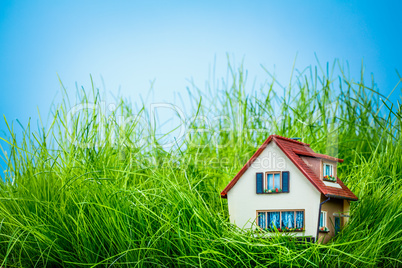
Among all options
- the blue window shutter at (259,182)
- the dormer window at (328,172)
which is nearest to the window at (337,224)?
the dormer window at (328,172)

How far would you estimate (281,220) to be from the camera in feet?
4.17

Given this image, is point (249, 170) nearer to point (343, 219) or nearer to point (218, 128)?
point (343, 219)

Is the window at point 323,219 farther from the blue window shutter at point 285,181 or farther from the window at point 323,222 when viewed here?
the blue window shutter at point 285,181

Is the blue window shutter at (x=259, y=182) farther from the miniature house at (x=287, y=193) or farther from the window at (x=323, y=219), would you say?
the window at (x=323, y=219)

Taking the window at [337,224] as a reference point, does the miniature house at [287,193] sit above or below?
above

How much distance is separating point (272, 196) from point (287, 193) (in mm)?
39

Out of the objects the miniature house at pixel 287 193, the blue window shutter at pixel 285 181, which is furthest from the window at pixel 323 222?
the blue window shutter at pixel 285 181

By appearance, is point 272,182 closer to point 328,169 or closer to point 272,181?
point 272,181

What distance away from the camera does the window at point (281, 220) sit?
49.4 inches

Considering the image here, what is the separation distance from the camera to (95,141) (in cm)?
208

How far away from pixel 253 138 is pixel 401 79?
0.77 meters

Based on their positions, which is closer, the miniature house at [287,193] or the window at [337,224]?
the miniature house at [287,193]

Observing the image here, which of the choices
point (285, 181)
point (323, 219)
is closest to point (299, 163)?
point (285, 181)

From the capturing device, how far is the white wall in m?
1.24
